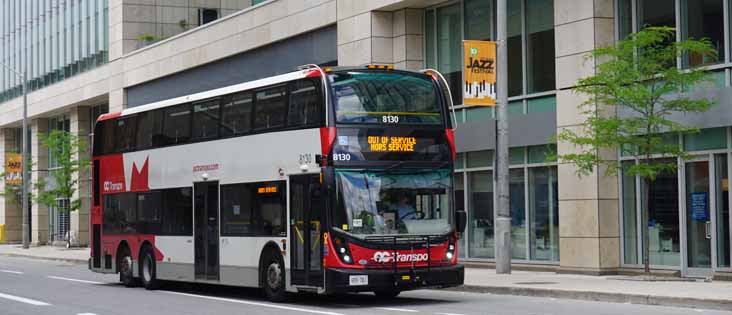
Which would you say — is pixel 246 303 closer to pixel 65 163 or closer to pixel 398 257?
pixel 398 257

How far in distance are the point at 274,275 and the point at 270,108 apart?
305 cm

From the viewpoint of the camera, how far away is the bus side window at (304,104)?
19672 millimetres

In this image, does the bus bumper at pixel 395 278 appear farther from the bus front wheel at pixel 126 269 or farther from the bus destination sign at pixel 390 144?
the bus front wheel at pixel 126 269

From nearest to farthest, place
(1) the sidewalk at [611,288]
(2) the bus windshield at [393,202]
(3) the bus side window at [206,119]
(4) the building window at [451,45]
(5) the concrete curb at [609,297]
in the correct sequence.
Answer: (5) the concrete curb at [609,297]
(1) the sidewalk at [611,288]
(2) the bus windshield at [393,202]
(3) the bus side window at [206,119]
(4) the building window at [451,45]

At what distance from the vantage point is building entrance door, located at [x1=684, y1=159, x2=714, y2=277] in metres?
23.9

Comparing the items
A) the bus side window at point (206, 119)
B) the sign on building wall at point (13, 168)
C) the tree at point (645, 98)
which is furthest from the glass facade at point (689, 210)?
the sign on building wall at point (13, 168)

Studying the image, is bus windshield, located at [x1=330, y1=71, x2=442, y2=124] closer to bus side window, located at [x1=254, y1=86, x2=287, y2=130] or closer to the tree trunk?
bus side window, located at [x1=254, y1=86, x2=287, y2=130]

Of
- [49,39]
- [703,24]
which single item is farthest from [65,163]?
[703,24]

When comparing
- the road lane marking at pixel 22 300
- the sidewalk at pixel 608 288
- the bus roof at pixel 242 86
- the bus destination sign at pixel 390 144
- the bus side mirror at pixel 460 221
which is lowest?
the road lane marking at pixel 22 300

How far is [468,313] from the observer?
17.8m

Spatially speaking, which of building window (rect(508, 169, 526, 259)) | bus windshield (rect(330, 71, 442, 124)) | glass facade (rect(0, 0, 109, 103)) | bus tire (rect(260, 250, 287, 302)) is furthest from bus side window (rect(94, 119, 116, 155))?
glass facade (rect(0, 0, 109, 103))

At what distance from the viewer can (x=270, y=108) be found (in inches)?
836

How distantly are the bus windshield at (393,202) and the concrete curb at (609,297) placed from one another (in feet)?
8.55

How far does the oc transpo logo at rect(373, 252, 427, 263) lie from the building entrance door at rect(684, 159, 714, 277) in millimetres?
7333
